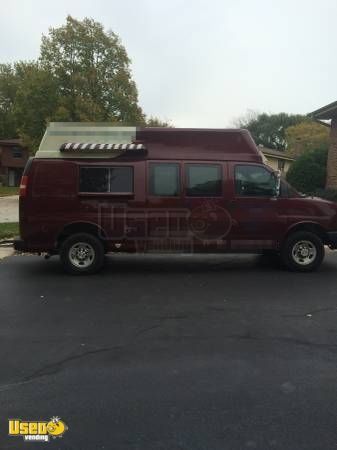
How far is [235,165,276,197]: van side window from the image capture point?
798 cm

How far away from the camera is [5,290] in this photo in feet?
22.5

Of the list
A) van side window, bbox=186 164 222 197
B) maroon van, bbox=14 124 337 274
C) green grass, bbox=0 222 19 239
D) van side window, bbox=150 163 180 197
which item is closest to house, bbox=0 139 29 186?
green grass, bbox=0 222 19 239

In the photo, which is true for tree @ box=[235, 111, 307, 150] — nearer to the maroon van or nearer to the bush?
Answer: the bush

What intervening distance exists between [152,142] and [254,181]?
1938 millimetres

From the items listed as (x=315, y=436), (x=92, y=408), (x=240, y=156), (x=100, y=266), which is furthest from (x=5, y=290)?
(x=315, y=436)

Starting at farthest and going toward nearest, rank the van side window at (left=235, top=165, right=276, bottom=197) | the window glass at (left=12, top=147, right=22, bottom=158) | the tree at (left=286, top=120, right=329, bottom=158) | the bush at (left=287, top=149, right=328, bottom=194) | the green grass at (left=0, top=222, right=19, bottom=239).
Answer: the window glass at (left=12, top=147, right=22, bottom=158) < the tree at (left=286, top=120, right=329, bottom=158) < the bush at (left=287, top=149, right=328, bottom=194) < the green grass at (left=0, top=222, right=19, bottom=239) < the van side window at (left=235, top=165, right=276, bottom=197)

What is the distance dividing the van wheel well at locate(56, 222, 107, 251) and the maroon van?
0.06 ft

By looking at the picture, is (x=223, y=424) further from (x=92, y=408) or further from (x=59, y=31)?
(x=59, y=31)

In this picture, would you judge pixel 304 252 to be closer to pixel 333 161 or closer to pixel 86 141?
pixel 86 141

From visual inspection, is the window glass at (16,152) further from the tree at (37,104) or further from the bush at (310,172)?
the bush at (310,172)

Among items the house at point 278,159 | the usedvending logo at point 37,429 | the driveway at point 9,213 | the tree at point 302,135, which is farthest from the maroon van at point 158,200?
the house at point 278,159

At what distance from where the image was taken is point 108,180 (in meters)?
7.83

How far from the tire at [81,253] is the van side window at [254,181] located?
2.67 metres

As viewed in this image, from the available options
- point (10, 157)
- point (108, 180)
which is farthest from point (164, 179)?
point (10, 157)
